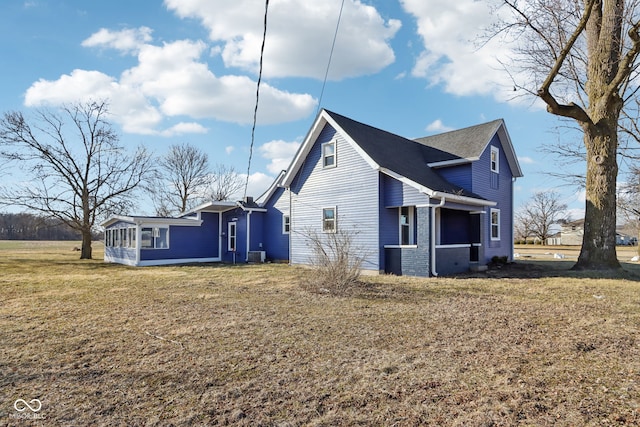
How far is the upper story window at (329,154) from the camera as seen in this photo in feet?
51.5

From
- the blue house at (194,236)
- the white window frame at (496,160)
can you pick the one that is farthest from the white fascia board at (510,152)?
the blue house at (194,236)

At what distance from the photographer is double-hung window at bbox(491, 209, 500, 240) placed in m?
17.5

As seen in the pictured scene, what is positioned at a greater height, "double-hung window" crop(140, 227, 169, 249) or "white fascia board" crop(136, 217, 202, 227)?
"white fascia board" crop(136, 217, 202, 227)

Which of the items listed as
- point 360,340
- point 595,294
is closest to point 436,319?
point 360,340

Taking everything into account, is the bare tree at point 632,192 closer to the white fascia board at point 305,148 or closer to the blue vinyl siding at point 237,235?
the white fascia board at point 305,148

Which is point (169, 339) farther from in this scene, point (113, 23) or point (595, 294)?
point (595, 294)

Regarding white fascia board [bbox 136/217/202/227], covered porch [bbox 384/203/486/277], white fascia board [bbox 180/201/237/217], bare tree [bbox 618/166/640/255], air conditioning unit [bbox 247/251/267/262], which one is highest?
bare tree [bbox 618/166/640/255]

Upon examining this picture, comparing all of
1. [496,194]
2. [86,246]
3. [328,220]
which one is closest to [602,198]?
[496,194]

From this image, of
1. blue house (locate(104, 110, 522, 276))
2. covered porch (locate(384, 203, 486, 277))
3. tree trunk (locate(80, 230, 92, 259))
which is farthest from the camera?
tree trunk (locate(80, 230, 92, 259))

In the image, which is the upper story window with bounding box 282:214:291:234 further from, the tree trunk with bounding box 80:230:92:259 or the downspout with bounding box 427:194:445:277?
the tree trunk with bounding box 80:230:92:259

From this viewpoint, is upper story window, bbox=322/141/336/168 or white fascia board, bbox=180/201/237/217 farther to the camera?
white fascia board, bbox=180/201/237/217

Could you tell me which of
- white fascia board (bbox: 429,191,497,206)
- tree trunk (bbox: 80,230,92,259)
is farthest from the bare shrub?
tree trunk (bbox: 80,230,92,259)
